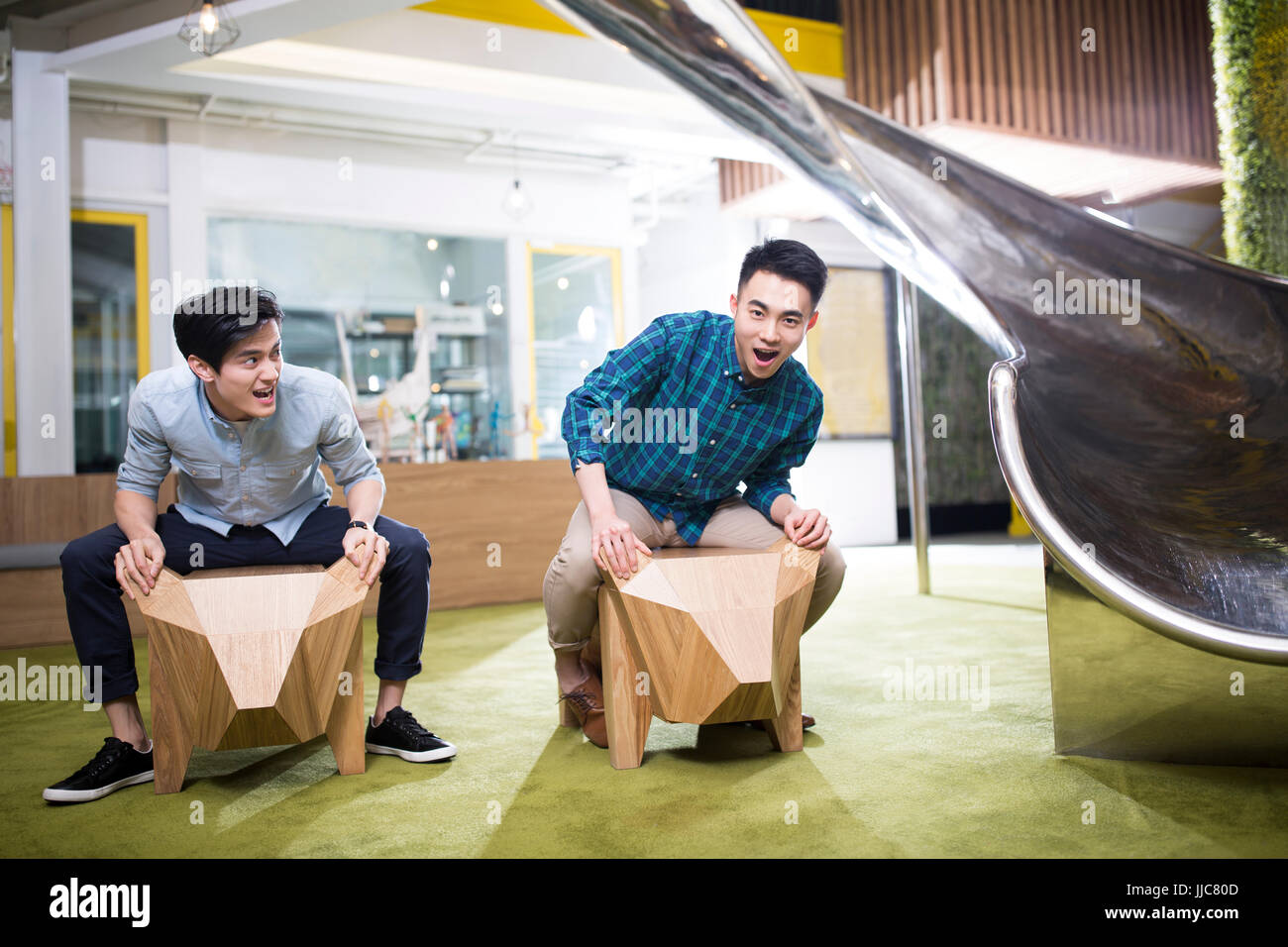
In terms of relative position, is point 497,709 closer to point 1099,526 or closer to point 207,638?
point 207,638

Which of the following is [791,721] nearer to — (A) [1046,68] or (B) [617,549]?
(B) [617,549]

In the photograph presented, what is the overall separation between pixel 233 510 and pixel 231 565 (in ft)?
0.27

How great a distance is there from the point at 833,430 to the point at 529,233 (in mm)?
2201

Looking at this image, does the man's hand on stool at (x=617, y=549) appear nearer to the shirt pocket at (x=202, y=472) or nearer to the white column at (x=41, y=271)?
the shirt pocket at (x=202, y=472)

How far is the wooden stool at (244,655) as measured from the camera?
46.8 inches

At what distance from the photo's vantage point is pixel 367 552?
1.33 metres

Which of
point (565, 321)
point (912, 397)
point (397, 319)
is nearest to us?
point (912, 397)

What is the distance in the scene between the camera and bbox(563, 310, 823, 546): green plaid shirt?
150 cm

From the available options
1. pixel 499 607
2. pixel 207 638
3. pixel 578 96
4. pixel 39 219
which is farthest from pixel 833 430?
pixel 207 638

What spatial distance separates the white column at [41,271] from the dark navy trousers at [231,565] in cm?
272

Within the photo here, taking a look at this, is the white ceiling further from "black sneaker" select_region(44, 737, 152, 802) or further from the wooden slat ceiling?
"black sneaker" select_region(44, 737, 152, 802)

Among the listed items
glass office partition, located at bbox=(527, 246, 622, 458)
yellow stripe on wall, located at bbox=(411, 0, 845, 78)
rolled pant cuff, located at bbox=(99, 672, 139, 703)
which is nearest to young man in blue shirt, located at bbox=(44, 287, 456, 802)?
rolled pant cuff, located at bbox=(99, 672, 139, 703)

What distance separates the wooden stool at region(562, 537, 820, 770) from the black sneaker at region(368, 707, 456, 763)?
0.28 metres

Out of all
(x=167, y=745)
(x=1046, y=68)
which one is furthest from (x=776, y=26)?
(x=167, y=745)
